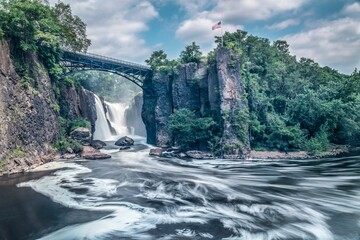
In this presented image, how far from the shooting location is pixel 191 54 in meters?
31.4

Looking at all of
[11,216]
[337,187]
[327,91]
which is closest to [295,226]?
[337,187]

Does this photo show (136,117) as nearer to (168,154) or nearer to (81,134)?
(81,134)

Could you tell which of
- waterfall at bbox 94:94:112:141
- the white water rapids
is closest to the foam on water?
the white water rapids

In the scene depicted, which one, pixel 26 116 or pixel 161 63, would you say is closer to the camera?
pixel 26 116

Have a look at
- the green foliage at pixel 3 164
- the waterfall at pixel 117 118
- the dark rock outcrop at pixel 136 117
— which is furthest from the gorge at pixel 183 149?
the dark rock outcrop at pixel 136 117

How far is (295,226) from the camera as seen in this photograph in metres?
9.07

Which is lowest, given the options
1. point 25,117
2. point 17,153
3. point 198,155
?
point 198,155

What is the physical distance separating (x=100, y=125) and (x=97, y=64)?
1272 cm

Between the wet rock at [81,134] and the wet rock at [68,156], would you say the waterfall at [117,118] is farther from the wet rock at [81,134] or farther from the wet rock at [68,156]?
the wet rock at [68,156]

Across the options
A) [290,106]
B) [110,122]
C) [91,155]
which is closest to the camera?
[91,155]

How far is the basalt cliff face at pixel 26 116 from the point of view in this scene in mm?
17438

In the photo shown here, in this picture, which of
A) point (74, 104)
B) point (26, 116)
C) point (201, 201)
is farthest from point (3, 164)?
point (201, 201)

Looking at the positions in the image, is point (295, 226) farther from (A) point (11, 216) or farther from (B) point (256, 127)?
(B) point (256, 127)

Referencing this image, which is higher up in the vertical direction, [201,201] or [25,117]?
[25,117]
